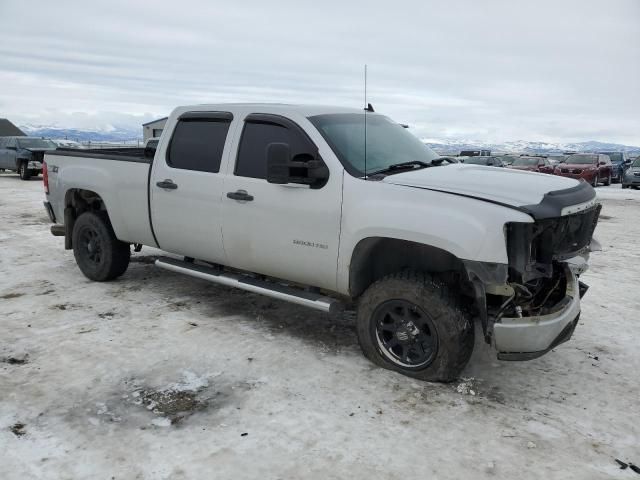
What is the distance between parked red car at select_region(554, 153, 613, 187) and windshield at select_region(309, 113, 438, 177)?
66.4 feet

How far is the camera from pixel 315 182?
411cm

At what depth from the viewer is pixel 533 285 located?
378 cm

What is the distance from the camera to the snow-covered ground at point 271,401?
2.87m

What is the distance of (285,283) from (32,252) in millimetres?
5079

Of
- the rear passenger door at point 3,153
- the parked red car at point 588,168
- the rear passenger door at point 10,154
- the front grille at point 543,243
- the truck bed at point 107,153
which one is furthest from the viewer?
the parked red car at point 588,168

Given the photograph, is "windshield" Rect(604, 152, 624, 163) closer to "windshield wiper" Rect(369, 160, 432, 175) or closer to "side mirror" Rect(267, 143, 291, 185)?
"windshield wiper" Rect(369, 160, 432, 175)

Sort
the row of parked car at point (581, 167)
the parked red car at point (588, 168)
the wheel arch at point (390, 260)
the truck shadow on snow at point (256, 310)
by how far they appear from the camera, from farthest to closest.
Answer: the parked red car at point (588, 168) < the row of parked car at point (581, 167) < the truck shadow on snow at point (256, 310) < the wheel arch at point (390, 260)

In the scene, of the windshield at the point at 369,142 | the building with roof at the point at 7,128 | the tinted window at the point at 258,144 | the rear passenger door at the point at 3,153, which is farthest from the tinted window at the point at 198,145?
the building with roof at the point at 7,128

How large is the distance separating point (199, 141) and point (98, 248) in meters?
2.13

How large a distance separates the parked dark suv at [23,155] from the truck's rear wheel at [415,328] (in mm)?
20348

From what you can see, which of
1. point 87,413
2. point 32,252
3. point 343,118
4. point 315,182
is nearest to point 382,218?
point 315,182

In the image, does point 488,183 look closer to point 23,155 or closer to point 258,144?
point 258,144

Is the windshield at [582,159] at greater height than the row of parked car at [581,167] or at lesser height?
greater

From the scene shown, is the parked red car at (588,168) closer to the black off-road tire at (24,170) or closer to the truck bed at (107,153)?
the truck bed at (107,153)
